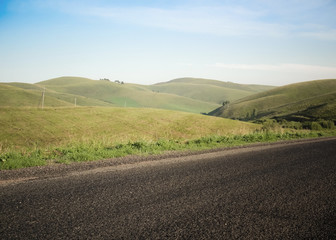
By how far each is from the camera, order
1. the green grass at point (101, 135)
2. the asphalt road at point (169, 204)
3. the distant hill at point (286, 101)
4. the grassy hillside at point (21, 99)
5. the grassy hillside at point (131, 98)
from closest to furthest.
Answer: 1. the asphalt road at point (169, 204)
2. the green grass at point (101, 135)
3. the grassy hillside at point (21, 99)
4. the distant hill at point (286, 101)
5. the grassy hillside at point (131, 98)

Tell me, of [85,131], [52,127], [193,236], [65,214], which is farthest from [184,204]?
[52,127]

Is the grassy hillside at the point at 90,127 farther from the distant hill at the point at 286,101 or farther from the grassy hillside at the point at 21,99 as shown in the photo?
the distant hill at the point at 286,101

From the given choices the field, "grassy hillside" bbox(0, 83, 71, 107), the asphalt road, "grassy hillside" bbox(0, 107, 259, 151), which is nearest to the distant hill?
the field

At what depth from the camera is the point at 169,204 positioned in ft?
15.8

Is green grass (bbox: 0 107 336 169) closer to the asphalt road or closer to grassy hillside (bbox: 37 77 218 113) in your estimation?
the asphalt road

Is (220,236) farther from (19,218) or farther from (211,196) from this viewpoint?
(19,218)

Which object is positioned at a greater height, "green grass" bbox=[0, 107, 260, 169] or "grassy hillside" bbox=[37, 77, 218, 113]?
"grassy hillside" bbox=[37, 77, 218, 113]

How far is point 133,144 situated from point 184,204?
28.6 ft

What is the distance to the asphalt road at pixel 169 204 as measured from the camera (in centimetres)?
381

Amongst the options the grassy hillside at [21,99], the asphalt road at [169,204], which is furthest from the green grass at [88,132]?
the grassy hillside at [21,99]

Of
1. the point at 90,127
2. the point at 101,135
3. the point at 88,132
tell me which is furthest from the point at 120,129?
the point at 101,135

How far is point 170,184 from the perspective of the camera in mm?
6121

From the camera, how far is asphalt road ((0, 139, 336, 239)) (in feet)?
12.5

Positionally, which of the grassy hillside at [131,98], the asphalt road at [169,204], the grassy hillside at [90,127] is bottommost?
the grassy hillside at [90,127]
